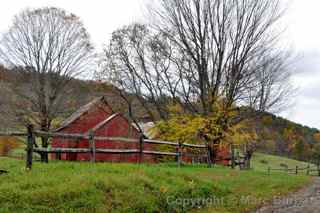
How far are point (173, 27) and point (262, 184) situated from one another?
1228 cm

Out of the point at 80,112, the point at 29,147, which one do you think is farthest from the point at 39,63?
the point at 29,147

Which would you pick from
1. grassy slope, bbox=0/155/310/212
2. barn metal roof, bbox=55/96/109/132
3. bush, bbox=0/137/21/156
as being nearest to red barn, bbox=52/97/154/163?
barn metal roof, bbox=55/96/109/132

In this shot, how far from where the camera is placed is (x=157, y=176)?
10711 mm

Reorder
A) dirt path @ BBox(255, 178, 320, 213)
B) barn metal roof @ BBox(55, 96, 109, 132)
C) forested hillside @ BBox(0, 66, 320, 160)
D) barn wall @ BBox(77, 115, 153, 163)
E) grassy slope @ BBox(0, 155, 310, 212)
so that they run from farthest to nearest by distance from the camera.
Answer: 1. barn metal roof @ BBox(55, 96, 109, 132)
2. forested hillside @ BBox(0, 66, 320, 160)
3. barn wall @ BBox(77, 115, 153, 163)
4. dirt path @ BBox(255, 178, 320, 213)
5. grassy slope @ BBox(0, 155, 310, 212)

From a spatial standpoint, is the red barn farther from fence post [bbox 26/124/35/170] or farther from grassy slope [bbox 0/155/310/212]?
grassy slope [bbox 0/155/310/212]

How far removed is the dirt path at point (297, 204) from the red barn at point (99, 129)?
50.2ft

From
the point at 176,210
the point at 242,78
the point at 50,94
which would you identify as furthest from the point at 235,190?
the point at 50,94

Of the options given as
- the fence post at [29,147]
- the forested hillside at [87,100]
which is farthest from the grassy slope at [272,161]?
the fence post at [29,147]

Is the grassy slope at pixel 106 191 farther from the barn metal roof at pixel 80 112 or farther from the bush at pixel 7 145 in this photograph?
the bush at pixel 7 145

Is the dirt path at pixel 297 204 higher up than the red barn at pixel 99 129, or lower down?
lower down

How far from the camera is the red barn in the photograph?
85.8 ft

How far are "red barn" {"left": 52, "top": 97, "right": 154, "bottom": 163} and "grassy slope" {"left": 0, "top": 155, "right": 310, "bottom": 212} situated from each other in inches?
587

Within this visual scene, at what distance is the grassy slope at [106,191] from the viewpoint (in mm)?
7344

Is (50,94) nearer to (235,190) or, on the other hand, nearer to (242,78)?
(242,78)
